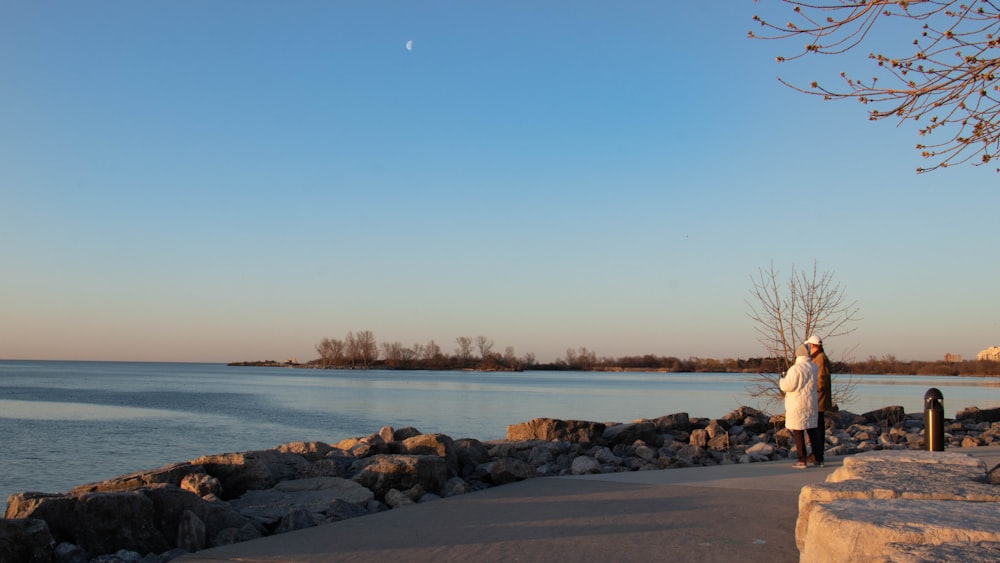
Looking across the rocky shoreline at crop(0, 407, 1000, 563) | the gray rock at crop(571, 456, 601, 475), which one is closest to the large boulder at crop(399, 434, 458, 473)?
the rocky shoreline at crop(0, 407, 1000, 563)

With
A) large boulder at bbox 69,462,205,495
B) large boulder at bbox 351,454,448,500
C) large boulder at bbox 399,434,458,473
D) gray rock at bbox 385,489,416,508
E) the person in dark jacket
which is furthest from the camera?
the person in dark jacket

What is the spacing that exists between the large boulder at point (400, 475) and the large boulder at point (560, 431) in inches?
203

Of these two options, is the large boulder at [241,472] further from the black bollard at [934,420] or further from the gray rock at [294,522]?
the black bollard at [934,420]

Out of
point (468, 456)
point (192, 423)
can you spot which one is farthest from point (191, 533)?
point (192, 423)

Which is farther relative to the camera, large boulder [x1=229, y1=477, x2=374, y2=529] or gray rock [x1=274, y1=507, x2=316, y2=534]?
large boulder [x1=229, y1=477, x2=374, y2=529]

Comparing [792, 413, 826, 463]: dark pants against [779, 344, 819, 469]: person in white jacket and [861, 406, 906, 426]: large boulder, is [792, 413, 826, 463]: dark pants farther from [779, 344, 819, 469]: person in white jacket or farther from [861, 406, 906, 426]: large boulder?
[861, 406, 906, 426]: large boulder

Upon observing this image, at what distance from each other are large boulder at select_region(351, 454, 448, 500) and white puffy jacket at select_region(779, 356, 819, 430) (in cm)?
465

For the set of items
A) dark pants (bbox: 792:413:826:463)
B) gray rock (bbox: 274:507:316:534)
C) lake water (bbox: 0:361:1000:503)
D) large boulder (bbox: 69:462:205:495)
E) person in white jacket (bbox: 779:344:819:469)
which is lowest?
lake water (bbox: 0:361:1000:503)

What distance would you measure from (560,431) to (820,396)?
4.51 metres

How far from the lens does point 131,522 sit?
6.45 metres

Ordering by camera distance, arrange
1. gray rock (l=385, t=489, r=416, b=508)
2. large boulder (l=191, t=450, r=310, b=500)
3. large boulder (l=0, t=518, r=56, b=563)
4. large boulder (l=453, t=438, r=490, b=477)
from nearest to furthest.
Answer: large boulder (l=0, t=518, r=56, b=563), gray rock (l=385, t=489, r=416, b=508), large boulder (l=191, t=450, r=310, b=500), large boulder (l=453, t=438, r=490, b=477)

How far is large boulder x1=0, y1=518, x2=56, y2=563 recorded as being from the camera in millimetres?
5680

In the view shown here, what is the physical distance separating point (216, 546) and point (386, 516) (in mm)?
1491

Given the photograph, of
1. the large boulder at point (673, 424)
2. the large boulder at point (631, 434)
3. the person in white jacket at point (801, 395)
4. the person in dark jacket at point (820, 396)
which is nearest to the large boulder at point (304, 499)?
the person in white jacket at point (801, 395)
